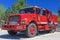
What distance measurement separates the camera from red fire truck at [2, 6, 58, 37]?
43.0 feet

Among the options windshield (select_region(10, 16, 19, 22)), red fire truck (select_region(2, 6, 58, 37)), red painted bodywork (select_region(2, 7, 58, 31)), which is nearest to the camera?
red painted bodywork (select_region(2, 7, 58, 31))

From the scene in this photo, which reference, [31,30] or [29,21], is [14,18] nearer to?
[29,21]

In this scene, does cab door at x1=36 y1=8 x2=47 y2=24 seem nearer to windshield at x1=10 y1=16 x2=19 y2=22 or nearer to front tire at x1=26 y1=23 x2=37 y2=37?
front tire at x1=26 y1=23 x2=37 y2=37

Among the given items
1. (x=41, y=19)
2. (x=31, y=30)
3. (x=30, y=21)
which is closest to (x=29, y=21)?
(x=30, y=21)

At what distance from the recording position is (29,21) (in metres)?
13.4

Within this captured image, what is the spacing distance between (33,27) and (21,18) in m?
1.21

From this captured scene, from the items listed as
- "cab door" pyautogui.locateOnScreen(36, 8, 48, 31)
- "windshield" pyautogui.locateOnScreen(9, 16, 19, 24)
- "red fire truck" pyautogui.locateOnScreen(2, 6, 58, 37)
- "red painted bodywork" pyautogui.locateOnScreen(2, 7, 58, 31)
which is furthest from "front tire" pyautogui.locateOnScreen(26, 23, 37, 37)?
"windshield" pyautogui.locateOnScreen(9, 16, 19, 24)

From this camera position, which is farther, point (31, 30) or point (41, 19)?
point (41, 19)

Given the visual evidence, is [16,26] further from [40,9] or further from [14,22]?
[40,9]

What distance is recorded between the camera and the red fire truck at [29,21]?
13.1 m

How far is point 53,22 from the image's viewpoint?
669 inches

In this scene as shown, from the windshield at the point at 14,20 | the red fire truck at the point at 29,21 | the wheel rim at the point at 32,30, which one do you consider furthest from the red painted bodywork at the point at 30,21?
the wheel rim at the point at 32,30

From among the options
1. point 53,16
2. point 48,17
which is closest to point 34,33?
point 48,17

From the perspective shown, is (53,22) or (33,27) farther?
(53,22)
